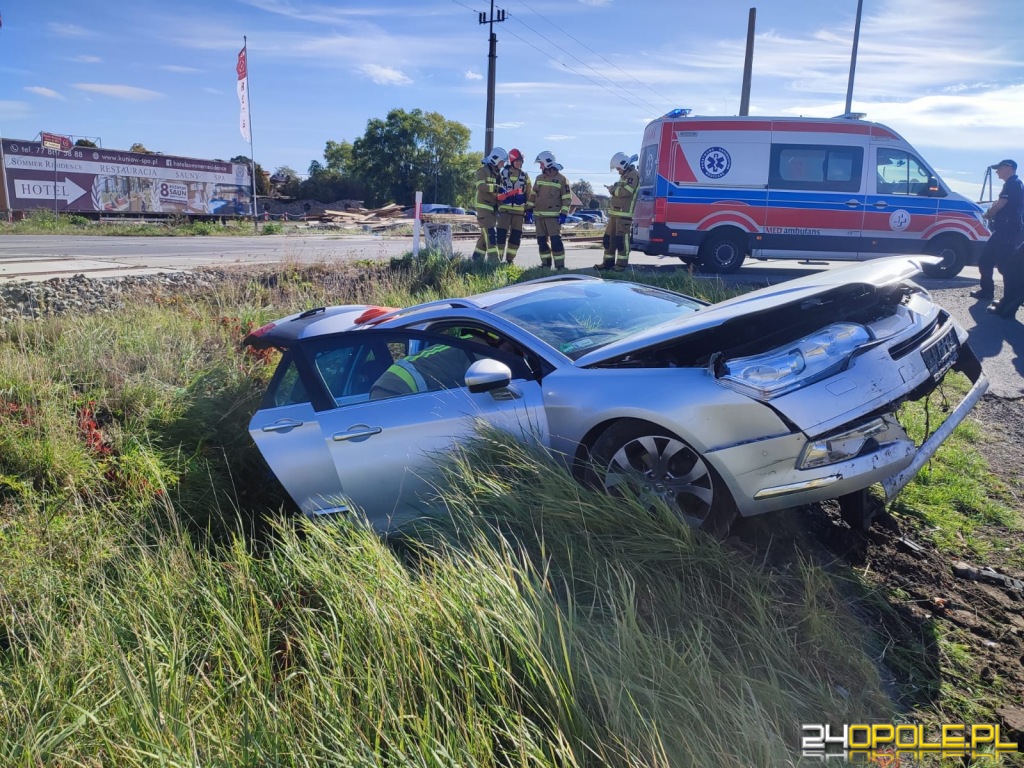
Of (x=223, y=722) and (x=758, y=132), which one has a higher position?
(x=758, y=132)

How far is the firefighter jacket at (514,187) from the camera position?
13352mm

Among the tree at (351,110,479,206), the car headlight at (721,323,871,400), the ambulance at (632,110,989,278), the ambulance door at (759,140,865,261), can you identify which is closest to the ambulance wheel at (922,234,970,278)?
the ambulance at (632,110,989,278)

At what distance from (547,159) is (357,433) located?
1003 centimetres

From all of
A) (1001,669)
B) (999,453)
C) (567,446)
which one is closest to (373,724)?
(567,446)

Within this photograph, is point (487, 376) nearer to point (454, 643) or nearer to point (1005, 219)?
point (454, 643)

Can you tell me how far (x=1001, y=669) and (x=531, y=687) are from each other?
1.85m

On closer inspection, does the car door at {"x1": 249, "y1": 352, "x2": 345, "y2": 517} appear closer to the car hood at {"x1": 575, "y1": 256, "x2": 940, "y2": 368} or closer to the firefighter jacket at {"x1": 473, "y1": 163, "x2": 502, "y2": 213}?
the car hood at {"x1": 575, "y1": 256, "x2": 940, "y2": 368}

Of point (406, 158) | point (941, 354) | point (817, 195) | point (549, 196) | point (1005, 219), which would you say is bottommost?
point (941, 354)

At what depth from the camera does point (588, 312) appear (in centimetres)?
474

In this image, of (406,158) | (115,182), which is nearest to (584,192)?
(406,158)

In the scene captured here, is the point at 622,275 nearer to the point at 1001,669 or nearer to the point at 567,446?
the point at 567,446

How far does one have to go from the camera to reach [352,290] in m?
10.7

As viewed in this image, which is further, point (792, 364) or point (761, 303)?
point (761, 303)

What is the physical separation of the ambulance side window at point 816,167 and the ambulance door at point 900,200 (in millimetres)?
307
